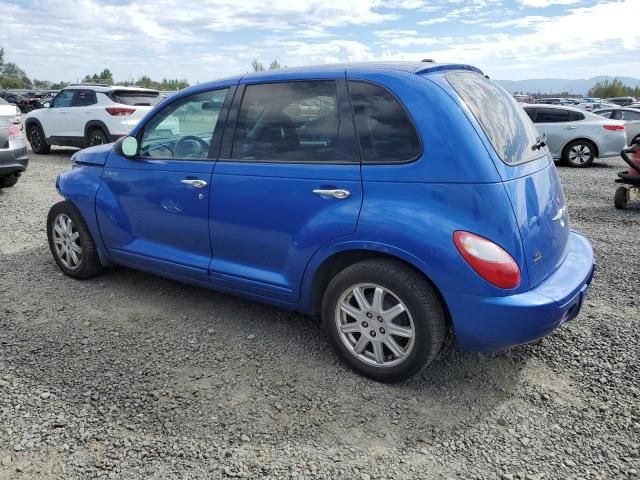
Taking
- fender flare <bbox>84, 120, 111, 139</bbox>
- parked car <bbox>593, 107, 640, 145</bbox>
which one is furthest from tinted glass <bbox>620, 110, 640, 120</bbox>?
fender flare <bbox>84, 120, 111, 139</bbox>

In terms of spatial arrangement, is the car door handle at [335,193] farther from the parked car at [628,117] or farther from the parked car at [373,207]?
the parked car at [628,117]

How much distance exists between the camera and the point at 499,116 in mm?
3156

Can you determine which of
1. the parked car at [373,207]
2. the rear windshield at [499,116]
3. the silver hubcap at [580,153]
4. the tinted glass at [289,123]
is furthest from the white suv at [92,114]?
the rear windshield at [499,116]

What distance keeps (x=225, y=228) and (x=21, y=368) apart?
4.89ft

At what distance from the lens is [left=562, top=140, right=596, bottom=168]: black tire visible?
12986 millimetres

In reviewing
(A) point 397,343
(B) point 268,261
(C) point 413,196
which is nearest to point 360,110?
(C) point 413,196

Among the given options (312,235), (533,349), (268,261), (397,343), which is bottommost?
(533,349)

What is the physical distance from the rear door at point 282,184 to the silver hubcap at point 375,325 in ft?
1.15

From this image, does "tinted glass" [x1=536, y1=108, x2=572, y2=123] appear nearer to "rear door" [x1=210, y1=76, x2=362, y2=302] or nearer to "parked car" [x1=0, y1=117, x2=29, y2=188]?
"parked car" [x1=0, y1=117, x2=29, y2=188]

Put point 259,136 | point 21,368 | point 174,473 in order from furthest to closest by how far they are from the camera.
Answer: point 259,136 < point 21,368 < point 174,473

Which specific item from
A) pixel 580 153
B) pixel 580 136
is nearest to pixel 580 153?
pixel 580 153

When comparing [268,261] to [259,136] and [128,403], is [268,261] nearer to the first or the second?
[259,136]

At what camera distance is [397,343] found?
3.04m

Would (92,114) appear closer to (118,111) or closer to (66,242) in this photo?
(118,111)
